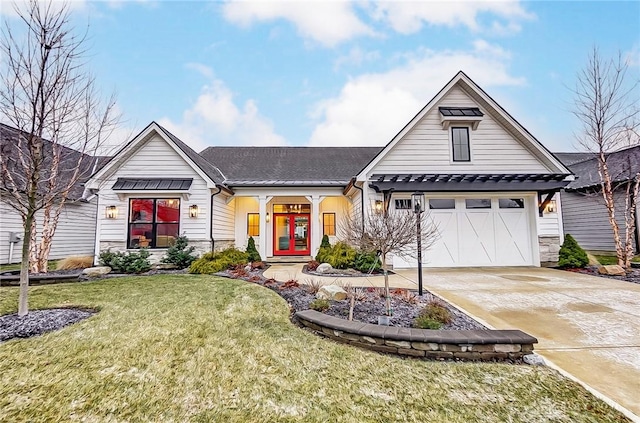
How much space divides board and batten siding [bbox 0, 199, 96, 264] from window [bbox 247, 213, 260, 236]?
801cm

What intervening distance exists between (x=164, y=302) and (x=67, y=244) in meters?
11.9

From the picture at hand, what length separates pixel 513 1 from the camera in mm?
10266

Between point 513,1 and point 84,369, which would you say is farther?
point 513,1

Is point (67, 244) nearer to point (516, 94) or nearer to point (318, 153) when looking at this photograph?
point (318, 153)

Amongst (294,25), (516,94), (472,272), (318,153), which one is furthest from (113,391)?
(516,94)

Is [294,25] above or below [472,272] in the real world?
above

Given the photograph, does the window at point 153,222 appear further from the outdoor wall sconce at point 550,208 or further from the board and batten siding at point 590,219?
the board and batten siding at point 590,219

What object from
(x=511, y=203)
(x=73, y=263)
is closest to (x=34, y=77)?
(x=73, y=263)

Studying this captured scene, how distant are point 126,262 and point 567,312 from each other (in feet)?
35.9

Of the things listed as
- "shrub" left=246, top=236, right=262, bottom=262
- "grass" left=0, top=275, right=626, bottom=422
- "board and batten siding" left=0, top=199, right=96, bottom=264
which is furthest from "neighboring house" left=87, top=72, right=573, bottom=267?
"grass" left=0, top=275, right=626, bottom=422

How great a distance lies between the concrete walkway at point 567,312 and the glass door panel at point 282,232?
4.83 metres

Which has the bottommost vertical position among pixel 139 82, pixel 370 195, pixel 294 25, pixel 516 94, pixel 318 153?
pixel 370 195

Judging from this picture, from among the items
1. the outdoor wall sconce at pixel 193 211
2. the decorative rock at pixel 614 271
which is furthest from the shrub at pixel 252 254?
the decorative rock at pixel 614 271

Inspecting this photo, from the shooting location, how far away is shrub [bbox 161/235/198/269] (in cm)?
931
